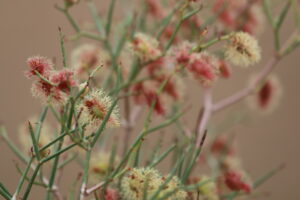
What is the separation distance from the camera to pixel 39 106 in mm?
1971

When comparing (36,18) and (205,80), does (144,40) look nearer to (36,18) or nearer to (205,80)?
Result: (205,80)

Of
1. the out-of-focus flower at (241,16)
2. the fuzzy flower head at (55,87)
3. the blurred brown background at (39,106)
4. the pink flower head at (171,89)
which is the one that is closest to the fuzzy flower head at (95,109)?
the fuzzy flower head at (55,87)

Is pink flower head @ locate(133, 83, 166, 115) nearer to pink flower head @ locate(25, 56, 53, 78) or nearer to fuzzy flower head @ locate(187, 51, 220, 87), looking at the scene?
fuzzy flower head @ locate(187, 51, 220, 87)

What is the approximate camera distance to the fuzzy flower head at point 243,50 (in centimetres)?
57

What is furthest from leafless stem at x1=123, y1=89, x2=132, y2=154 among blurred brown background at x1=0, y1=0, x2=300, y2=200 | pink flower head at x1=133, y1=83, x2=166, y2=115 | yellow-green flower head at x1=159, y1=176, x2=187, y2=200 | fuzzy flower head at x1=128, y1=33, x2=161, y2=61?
blurred brown background at x1=0, y1=0, x2=300, y2=200

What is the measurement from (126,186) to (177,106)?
1.04ft

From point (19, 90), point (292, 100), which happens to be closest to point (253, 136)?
point (292, 100)

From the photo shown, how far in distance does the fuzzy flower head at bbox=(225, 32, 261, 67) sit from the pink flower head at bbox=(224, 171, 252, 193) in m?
0.14

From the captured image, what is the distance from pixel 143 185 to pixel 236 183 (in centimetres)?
18

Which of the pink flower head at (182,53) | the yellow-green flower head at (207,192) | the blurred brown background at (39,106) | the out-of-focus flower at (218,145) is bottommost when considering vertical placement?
the yellow-green flower head at (207,192)

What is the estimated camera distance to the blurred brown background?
194 centimetres

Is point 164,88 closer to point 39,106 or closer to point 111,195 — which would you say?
point 111,195

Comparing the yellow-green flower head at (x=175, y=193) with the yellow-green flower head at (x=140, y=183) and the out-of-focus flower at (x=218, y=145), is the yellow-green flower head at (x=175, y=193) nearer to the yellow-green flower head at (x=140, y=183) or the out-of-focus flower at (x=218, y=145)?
the yellow-green flower head at (x=140, y=183)

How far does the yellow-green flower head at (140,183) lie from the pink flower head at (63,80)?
0.09 m
